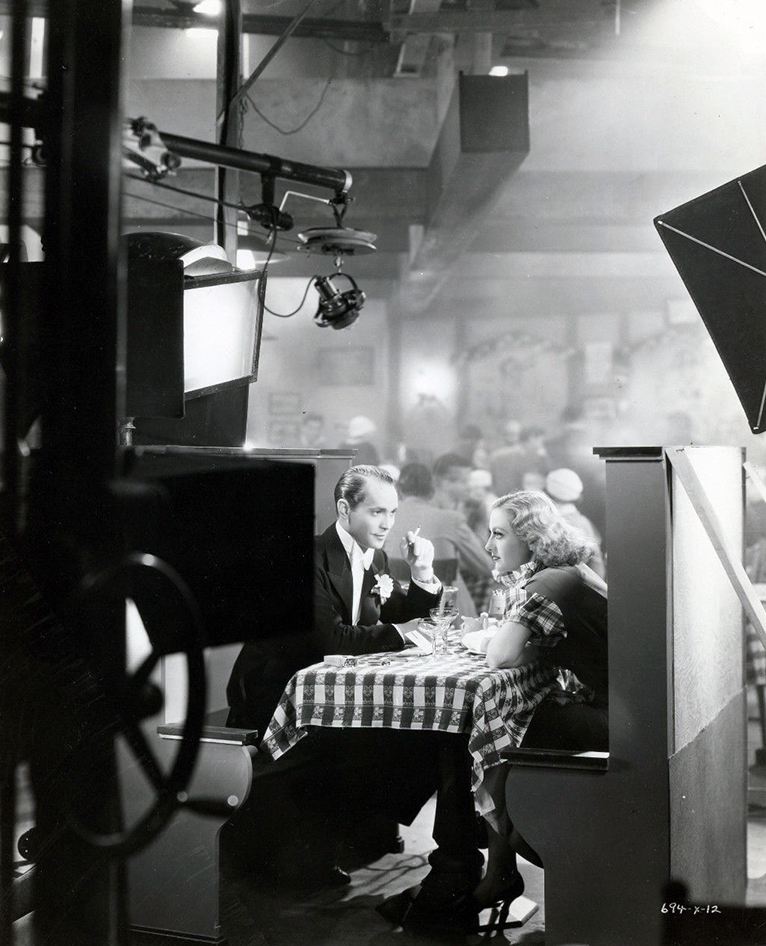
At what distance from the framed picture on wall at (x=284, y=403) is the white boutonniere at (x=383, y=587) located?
5995 millimetres

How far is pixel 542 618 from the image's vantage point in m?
2.91

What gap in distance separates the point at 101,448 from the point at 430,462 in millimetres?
7228

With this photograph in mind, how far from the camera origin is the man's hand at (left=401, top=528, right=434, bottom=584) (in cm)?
368

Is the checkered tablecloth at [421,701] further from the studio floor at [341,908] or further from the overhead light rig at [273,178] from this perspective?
the overhead light rig at [273,178]

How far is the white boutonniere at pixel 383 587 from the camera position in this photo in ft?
12.1

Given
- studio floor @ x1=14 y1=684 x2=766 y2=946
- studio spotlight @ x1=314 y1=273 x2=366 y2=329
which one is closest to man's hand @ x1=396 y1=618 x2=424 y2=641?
studio floor @ x1=14 y1=684 x2=766 y2=946

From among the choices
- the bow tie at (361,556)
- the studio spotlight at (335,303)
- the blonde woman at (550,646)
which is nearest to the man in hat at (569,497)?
the studio spotlight at (335,303)

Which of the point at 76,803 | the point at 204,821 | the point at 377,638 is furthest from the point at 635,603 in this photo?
the point at 76,803

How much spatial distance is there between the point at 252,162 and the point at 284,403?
21.5 ft

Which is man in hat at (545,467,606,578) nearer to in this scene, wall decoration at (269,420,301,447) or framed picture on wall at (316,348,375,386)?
wall decoration at (269,420,301,447)

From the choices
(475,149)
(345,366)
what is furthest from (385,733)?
(345,366)

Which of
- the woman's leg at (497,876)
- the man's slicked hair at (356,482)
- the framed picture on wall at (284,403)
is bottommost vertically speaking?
Result: the woman's leg at (497,876)

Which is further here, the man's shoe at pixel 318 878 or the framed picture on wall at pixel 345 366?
the framed picture on wall at pixel 345 366

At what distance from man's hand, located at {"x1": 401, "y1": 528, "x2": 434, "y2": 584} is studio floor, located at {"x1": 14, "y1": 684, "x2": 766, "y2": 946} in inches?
41.1
